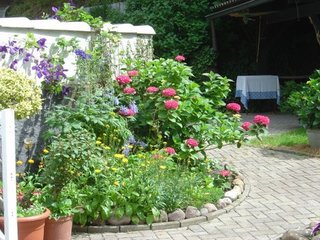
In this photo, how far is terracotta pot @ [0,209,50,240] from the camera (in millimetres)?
4117

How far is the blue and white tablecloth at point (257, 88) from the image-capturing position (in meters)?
13.9

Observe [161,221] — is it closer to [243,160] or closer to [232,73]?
[243,160]

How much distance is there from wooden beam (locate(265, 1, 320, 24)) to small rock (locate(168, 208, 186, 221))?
8219mm

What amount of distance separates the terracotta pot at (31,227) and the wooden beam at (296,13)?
951 cm

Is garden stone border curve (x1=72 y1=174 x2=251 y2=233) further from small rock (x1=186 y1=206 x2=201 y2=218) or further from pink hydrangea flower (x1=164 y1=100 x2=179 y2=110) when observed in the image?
pink hydrangea flower (x1=164 y1=100 x2=179 y2=110)

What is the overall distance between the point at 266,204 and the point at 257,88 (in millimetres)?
8410

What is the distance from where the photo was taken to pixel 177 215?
5.25 meters

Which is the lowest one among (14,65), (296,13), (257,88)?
(257,88)

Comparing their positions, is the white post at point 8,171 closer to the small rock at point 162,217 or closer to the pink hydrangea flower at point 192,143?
the small rock at point 162,217

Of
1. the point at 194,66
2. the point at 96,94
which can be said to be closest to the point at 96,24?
the point at 96,94

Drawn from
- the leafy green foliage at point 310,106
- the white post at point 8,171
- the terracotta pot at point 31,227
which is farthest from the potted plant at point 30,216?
the leafy green foliage at point 310,106

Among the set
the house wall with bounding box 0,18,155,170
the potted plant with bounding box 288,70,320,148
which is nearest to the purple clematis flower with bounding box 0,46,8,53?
the house wall with bounding box 0,18,155,170

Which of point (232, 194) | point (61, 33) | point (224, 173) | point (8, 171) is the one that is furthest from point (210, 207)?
point (8, 171)

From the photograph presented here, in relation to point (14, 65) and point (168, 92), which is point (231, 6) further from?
point (14, 65)
